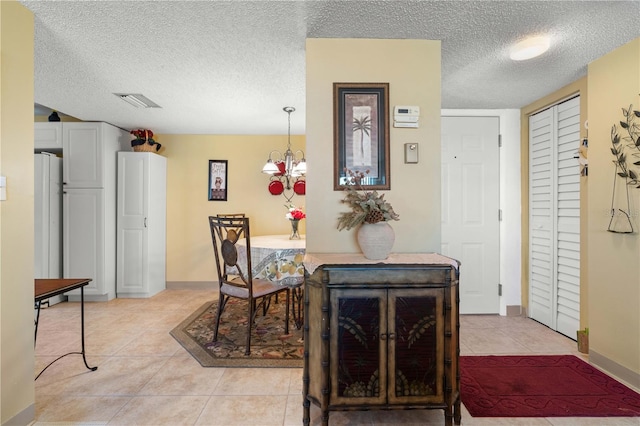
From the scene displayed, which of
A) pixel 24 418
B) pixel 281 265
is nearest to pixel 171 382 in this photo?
pixel 24 418

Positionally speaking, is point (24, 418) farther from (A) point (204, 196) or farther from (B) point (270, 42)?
(A) point (204, 196)

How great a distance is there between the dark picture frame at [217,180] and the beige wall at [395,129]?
309 cm

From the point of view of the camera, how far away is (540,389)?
7.17ft

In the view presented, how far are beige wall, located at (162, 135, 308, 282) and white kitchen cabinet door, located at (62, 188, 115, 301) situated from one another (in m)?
0.94

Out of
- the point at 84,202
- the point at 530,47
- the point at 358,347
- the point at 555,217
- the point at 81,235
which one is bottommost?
the point at 358,347

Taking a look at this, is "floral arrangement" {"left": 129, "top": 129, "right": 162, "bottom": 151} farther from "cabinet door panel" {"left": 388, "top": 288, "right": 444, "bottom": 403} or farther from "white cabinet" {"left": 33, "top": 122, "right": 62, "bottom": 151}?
"cabinet door panel" {"left": 388, "top": 288, "right": 444, "bottom": 403}

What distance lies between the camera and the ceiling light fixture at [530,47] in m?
2.18

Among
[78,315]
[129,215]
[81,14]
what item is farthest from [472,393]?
[129,215]

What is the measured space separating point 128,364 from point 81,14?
2378 millimetres

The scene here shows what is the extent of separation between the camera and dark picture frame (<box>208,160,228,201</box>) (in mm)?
4926

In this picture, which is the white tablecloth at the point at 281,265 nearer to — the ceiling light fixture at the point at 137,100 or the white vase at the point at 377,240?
the white vase at the point at 377,240

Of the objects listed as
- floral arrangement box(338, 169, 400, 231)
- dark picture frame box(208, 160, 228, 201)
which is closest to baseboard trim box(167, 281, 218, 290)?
dark picture frame box(208, 160, 228, 201)

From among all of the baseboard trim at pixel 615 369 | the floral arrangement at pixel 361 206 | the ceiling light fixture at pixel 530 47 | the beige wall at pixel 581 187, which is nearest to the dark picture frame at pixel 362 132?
the floral arrangement at pixel 361 206

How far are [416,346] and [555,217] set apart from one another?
246 cm
